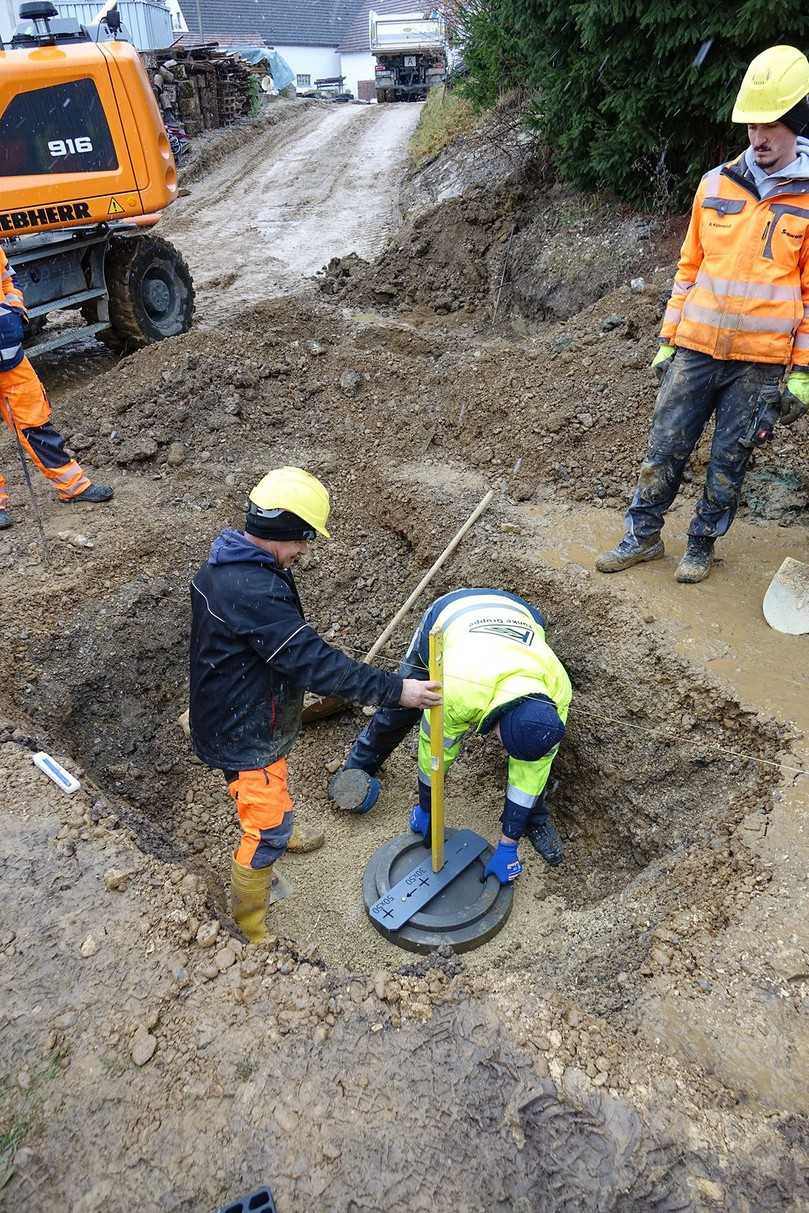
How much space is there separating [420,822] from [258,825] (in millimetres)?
920

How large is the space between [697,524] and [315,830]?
2.46 metres

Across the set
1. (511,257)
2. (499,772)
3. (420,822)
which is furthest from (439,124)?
(420,822)

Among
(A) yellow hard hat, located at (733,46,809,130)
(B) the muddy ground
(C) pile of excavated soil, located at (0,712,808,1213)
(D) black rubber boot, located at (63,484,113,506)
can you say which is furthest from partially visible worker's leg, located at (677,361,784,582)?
(D) black rubber boot, located at (63,484,113,506)

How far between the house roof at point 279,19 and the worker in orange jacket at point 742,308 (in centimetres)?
4473

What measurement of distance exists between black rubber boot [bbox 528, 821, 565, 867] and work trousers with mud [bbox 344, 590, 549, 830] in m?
0.02

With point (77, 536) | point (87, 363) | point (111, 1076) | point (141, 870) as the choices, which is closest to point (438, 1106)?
point (111, 1076)

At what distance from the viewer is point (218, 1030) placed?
2.38 meters

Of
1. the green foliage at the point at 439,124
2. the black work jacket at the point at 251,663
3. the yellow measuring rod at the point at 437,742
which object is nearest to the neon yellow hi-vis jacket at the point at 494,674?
the yellow measuring rod at the point at 437,742

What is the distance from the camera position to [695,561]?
13.6 feet

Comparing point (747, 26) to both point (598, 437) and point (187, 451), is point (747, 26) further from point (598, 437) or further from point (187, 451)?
point (187, 451)

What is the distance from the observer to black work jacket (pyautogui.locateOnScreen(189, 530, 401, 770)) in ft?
9.04

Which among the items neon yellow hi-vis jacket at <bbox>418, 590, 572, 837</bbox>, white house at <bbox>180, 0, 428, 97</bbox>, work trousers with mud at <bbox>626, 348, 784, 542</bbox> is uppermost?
white house at <bbox>180, 0, 428, 97</bbox>

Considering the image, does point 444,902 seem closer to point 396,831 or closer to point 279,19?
point 396,831

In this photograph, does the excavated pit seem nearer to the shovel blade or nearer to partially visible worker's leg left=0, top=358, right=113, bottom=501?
the shovel blade
